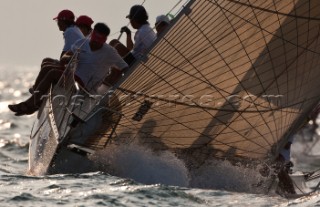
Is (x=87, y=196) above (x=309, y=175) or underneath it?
underneath

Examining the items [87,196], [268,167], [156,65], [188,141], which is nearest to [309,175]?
[268,167]

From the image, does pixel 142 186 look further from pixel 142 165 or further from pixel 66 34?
pixel 66 34

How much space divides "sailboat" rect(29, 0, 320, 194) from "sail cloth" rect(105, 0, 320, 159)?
0.01 metres

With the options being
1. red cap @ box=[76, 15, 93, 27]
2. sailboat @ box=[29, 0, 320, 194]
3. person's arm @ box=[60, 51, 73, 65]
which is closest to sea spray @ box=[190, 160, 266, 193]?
sailboat @ box=[29, 0, 320, 194]

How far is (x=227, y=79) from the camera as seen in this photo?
11078mm

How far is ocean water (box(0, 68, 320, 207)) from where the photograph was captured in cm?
945

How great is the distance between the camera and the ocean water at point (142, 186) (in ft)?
31.0

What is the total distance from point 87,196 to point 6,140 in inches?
377

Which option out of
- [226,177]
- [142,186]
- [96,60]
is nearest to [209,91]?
[226,177]

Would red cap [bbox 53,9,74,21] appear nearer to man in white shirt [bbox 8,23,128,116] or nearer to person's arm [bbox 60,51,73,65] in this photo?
person's arm [bbox 60,51,73,65]

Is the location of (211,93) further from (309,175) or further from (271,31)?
(309,175)

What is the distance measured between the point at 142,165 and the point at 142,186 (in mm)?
581

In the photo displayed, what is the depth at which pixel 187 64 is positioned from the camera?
10742 millimetres

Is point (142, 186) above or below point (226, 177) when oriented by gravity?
below
